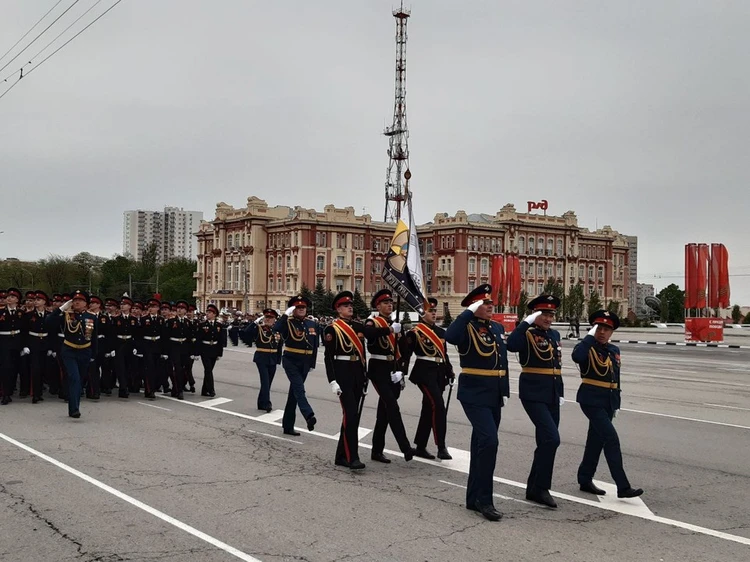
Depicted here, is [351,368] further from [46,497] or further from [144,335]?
[144,335]

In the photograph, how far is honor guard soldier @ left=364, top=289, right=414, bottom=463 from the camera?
9203mm

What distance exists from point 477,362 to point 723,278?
4294cm

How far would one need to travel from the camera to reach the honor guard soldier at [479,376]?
724 cm

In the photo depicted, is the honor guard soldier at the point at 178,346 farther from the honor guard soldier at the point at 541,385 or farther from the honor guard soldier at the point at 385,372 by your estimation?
the honor guard soldier at the point at 541,385

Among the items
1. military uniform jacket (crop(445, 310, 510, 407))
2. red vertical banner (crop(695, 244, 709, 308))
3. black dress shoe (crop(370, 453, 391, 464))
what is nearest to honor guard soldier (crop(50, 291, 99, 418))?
black dress shoe (crop(370, 453, 391, 464))

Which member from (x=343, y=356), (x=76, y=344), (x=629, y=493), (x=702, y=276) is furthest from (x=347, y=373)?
(x=702, y=276)

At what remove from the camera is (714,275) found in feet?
151

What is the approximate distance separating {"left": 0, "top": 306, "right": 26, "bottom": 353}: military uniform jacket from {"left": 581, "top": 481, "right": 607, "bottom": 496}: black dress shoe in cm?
1085

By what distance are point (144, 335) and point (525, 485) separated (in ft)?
32.1

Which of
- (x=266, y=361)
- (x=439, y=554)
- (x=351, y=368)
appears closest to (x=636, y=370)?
(x=266, y=361)

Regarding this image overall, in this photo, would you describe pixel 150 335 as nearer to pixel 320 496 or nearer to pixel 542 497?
pixel 320 496

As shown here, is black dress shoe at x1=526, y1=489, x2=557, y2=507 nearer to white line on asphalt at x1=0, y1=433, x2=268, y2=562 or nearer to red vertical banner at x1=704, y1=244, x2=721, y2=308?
white line on asphalt at x1=0, y1=433, x2=268, y2=562

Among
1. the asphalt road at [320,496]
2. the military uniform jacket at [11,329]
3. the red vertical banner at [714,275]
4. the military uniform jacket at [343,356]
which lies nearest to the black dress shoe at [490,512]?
the asphalt road at [320,496]

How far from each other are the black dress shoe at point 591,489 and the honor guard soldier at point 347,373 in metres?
2.44
